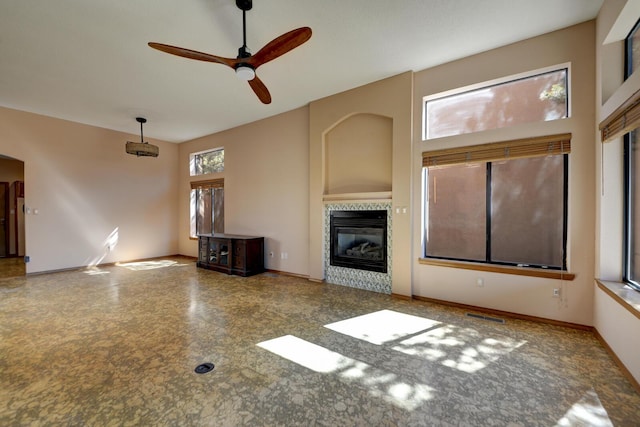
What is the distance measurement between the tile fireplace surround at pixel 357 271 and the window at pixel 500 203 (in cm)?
58

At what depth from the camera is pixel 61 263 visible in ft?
18.3

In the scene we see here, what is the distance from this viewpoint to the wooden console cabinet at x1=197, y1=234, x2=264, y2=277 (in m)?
5.21

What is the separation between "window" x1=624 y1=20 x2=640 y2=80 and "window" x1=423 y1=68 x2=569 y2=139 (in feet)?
1.78

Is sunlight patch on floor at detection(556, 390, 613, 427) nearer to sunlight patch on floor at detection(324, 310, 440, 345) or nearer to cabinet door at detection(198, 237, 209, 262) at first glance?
sunlight patch on floor at detection(324, 310, 440, 345)

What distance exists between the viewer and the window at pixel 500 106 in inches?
120

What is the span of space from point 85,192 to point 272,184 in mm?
4253

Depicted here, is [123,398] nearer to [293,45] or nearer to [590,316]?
[293,45]

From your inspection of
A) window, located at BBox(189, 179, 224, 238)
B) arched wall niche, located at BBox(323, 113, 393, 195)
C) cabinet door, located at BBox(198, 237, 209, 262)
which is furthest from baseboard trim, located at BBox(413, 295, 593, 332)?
window, located at BBox(189, 179, 224, 238)

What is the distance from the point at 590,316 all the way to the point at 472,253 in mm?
1235

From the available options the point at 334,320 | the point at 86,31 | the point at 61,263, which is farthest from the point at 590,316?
the point at 61,263

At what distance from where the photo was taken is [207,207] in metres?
7.11

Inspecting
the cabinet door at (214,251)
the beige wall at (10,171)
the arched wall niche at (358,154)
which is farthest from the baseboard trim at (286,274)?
the beige wall at (10,171)

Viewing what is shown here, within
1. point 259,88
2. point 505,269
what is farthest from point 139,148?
point 505,269

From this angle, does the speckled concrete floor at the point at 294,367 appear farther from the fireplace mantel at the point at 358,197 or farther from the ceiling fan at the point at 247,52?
the ceiling fan at the point at 247,52
